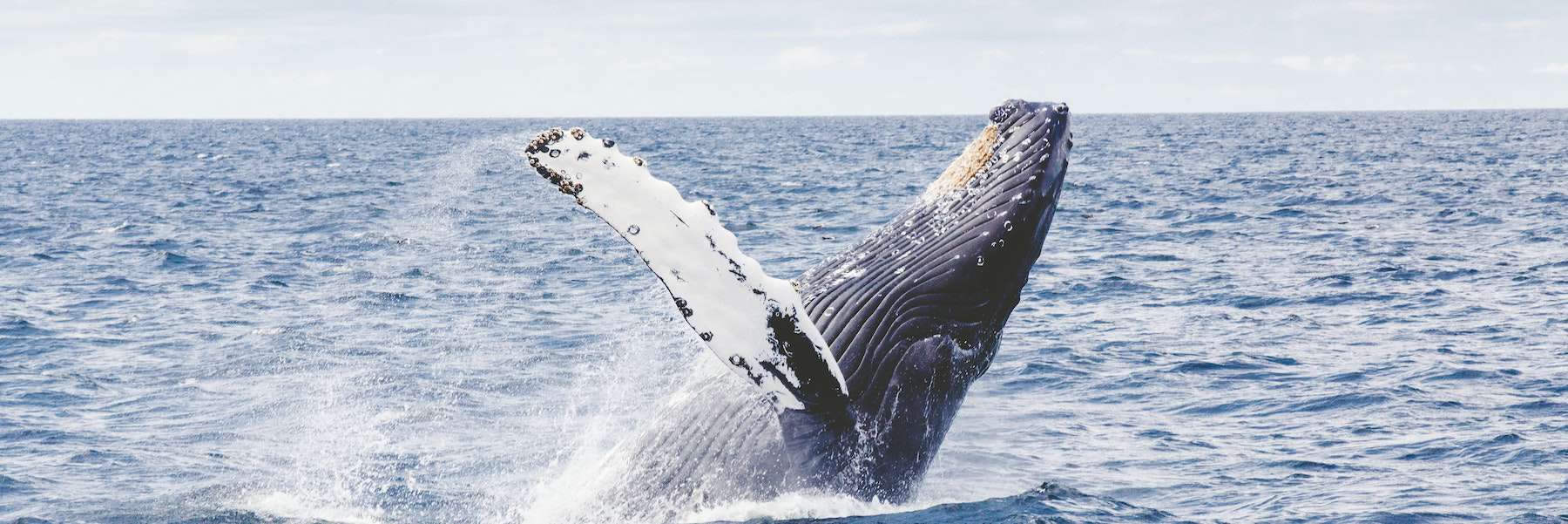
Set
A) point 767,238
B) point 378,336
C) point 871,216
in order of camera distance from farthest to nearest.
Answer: point 871,216 < point 767,238 < point 378,336

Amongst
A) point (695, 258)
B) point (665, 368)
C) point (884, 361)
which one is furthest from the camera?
point (665, 368)

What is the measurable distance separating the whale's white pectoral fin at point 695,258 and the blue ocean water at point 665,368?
126 cm

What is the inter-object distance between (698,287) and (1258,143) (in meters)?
82.1

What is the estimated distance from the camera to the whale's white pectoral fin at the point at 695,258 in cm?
555

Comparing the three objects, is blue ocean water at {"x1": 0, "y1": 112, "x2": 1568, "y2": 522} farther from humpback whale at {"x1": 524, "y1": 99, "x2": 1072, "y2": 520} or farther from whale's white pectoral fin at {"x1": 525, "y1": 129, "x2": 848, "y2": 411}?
whale's white pectoral fin at {"x1": 525, "y1": 129, "x2": 848, "y2": 411}

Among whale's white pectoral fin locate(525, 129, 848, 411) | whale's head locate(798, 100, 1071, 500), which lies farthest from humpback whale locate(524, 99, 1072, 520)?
whale's white pectoral fin locate(525, 129, 848, 411)

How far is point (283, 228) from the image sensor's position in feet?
101

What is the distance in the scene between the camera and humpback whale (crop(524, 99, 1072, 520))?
6.79m

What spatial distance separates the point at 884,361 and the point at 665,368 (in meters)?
7.88

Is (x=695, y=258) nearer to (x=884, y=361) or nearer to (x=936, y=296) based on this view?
(x=884, y=361)

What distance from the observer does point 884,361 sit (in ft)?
22.5

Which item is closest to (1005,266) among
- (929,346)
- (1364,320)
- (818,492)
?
(929,346)

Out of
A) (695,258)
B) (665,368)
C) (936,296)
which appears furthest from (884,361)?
(665,368)

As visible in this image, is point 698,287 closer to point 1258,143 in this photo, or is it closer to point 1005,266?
point 1005,266
